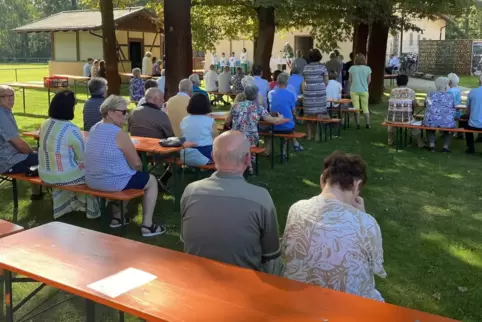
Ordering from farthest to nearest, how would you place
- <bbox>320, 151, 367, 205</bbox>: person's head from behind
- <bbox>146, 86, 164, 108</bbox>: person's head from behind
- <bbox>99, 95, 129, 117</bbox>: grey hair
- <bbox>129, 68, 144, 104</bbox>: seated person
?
<bbox>129, 68, 144, 104</bbox>: seated person → <bbox>146, 86, 164, 108</bbox>: person's head from behind → <bbox>99, 95, 129, 117</bbox>: grey hair → <bbox>320, 151, 367, 205</bbox>: person's head from behind

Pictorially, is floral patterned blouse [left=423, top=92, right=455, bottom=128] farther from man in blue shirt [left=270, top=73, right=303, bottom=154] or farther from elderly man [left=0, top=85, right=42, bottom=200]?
elderly man [left=0, top=85, right=42, bottom=200]

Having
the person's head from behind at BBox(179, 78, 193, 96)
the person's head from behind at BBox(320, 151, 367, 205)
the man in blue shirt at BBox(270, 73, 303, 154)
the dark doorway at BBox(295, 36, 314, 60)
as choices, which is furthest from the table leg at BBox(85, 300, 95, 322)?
the dark doorway at BBox(295, 36, 314, 60)

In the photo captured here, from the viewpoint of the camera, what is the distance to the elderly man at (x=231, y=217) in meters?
2.65

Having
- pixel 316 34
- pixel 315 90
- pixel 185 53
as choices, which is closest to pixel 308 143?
pixel 315 90

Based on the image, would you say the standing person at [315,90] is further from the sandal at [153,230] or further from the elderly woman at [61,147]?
the elderly woman at [61,147]

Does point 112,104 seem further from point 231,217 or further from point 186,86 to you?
point 186,86

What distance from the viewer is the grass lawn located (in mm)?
3773

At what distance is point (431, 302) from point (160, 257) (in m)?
2.14

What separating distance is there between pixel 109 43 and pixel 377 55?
24.4 feet

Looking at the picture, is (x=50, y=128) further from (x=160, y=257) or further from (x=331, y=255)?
(x=331, y=255)

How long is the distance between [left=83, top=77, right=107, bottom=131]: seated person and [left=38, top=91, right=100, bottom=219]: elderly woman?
1.66 metres

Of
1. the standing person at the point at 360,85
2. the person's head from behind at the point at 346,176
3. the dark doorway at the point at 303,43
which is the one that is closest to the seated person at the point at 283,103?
the standing person at the point at 360,85

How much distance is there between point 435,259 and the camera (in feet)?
14.5

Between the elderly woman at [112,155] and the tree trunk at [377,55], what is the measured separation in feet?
37.7
